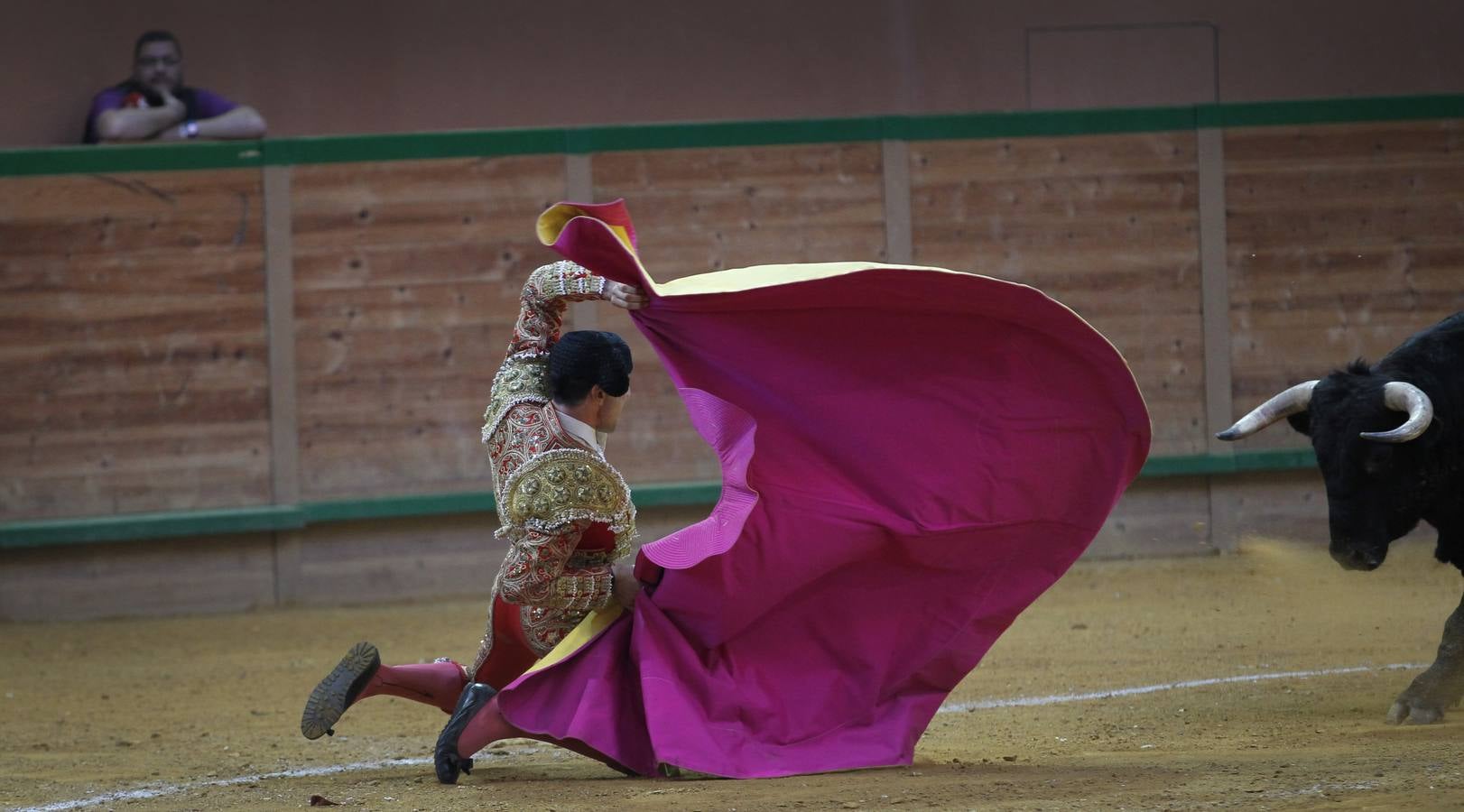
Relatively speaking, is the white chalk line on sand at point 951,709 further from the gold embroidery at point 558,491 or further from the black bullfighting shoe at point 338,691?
the gold embroidery at point 558,491

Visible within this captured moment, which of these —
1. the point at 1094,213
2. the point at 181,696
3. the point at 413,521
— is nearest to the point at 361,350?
the point at 413,521

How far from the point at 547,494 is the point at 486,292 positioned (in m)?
4.21

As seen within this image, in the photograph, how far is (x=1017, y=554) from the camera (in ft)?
14.1

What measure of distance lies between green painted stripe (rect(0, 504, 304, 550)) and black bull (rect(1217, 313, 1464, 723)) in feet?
16.0

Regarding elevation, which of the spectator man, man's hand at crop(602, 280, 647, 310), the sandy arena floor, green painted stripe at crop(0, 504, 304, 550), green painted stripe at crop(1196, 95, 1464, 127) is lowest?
the sandy arena floor

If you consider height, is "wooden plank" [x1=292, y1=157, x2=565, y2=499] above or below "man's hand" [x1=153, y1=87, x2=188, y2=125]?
below

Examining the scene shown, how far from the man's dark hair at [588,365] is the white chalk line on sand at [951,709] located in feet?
4.07

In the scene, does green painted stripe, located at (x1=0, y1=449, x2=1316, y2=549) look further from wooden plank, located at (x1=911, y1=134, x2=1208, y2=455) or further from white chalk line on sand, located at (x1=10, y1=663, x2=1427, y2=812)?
white chalk line on sand, located at (x1=10, y1=663, x2=1427, y2=812)

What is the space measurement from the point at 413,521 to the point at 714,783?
4.51 meters

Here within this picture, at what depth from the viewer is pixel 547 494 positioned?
161 inches

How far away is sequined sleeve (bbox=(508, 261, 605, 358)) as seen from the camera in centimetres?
421

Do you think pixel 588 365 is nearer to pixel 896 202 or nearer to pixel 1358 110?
pixel 896 202

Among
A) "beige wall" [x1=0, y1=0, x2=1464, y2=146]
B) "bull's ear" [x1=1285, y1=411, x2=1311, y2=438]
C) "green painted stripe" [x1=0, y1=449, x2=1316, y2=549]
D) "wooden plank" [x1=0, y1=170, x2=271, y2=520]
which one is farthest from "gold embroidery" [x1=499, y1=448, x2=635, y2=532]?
"beige wall" [x1=0, y1=0, x2=1464, y2=146]

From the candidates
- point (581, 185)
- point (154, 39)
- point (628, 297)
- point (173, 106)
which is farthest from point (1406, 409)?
point (154, 39)
